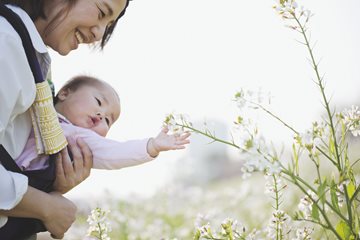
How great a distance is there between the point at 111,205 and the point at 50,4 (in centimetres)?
252

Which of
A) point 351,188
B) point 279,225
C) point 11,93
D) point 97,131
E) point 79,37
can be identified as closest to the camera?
point 11,93

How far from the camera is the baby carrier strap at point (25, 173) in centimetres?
152

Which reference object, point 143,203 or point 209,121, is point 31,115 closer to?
point 209,121

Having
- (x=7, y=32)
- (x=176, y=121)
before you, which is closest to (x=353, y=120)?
(x=176, y=121)

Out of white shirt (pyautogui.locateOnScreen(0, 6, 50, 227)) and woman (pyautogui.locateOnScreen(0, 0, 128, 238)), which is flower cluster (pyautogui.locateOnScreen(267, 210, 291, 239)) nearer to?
woman (pyautogui.locateOnScreen(0, 0, 128, 238))

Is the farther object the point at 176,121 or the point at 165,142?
the point at 165,142

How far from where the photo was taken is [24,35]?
1.52m

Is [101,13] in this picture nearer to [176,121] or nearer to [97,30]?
[97,30]

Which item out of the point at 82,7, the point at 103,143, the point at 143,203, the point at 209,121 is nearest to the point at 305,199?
the point at 209,121

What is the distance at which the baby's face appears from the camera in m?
2.02

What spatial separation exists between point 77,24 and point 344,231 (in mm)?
889

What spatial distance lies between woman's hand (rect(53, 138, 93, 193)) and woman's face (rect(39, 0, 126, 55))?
10.9 inches

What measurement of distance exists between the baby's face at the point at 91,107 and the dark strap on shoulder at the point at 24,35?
1.60 feet

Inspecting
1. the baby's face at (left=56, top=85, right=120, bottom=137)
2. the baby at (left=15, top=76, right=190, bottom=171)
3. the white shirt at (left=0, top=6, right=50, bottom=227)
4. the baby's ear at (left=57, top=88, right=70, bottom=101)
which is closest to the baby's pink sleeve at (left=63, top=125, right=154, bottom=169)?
the baby at (left=15, top=76, right=190, bottom=171)
